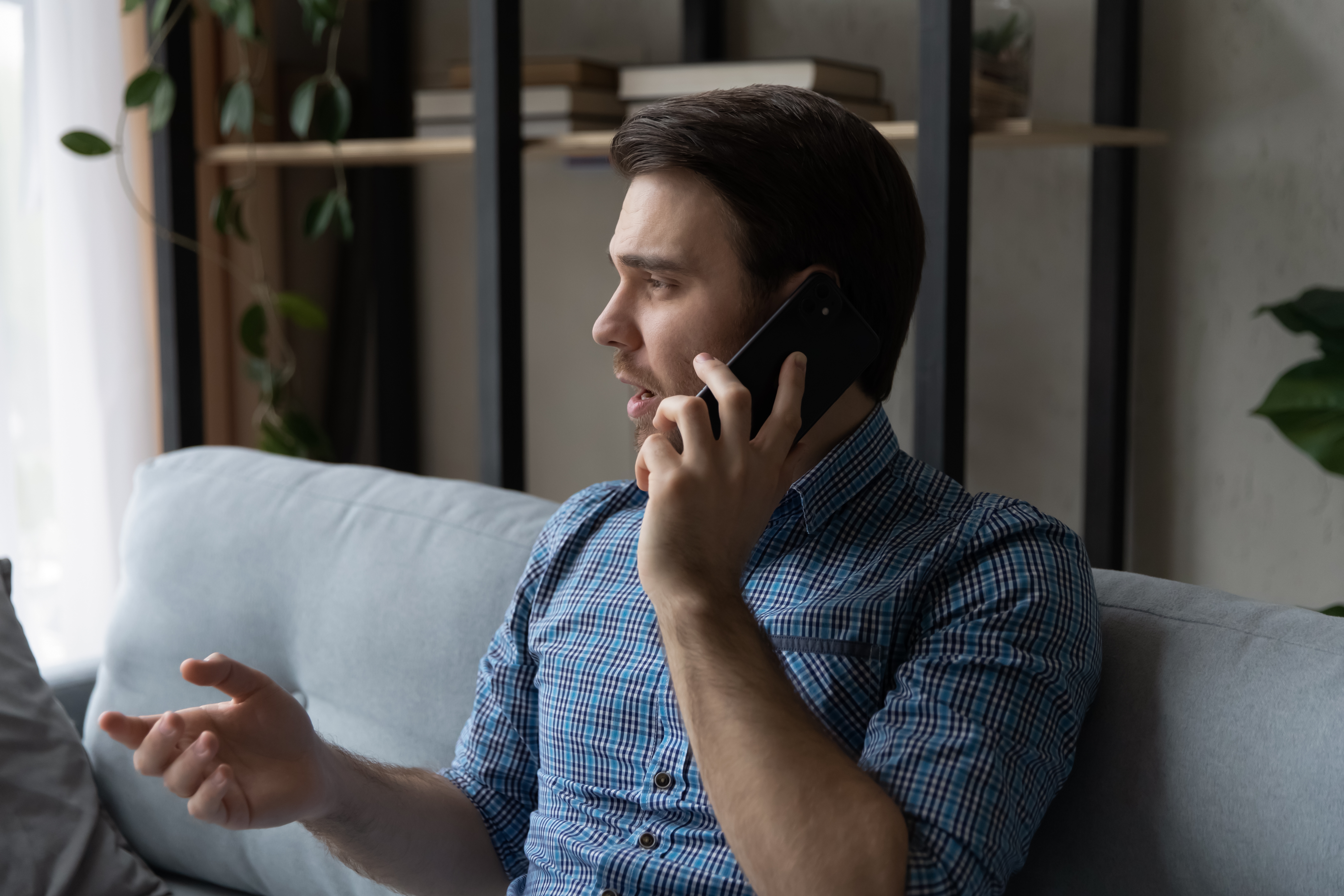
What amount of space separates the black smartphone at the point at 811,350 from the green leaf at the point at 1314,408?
2.19 ft

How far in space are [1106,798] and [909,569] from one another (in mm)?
211

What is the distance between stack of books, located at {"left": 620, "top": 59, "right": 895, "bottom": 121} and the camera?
154 centimetres

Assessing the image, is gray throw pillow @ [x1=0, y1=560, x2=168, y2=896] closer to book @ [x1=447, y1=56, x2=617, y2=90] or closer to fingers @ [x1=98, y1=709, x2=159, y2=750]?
fingers @ [x1=98, y1=709, x2=159, y2=750]

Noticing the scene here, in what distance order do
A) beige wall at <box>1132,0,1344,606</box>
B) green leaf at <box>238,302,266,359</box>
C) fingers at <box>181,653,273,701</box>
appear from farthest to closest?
green leaf at <box>238,302,266,359</box> → beige wall at <box>1132,0,1344,606</box> → fingers at <box>181,653,273,701</box>

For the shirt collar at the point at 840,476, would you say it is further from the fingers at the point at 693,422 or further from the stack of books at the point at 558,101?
the stack of books at the point at 558,101

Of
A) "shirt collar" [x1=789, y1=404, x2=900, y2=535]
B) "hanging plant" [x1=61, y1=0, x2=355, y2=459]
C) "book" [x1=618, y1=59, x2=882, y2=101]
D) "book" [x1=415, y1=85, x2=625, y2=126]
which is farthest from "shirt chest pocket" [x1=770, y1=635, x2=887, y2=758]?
"hanging plant" [x1=61, y1=0, x2=355, y2=459]

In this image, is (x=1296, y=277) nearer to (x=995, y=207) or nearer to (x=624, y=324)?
(x=995, y=207)

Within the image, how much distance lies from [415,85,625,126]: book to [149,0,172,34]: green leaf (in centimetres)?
40

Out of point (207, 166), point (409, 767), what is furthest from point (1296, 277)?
point (207, 166)

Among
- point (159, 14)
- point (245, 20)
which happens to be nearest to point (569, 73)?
point (245, 20)

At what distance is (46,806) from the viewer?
4.31 ft

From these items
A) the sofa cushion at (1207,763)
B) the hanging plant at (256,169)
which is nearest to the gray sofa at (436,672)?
the sofa cushion at (1207,763)

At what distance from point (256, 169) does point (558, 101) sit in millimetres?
954

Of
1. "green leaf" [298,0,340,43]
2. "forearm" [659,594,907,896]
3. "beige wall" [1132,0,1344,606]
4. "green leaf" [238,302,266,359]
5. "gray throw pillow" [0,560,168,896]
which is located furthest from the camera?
"green leaf" [238,302,266,359]
